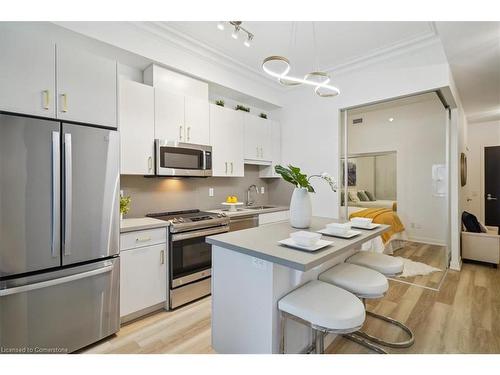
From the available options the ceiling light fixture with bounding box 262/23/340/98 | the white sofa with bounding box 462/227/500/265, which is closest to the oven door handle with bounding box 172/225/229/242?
the ceiling light fixture with bounding box 262/23/340/98

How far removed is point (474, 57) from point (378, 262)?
8.61 feet

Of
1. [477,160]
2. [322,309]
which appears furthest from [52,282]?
[477,160]

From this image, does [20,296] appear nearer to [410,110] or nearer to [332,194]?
[332,194]

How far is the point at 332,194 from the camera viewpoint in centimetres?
375

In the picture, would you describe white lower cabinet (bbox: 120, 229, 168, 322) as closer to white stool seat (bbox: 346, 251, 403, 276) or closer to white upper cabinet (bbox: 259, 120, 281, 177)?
white stool seat (bbox: 346, 251, 403, 276)

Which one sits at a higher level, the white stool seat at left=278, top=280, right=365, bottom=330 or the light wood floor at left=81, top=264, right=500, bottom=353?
the white stool seat at left=278, top=280, right=365, bottom=330

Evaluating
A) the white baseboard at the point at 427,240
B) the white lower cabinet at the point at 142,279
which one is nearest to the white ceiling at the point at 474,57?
the white baseboard at the point at 427,240

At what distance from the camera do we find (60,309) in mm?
1810

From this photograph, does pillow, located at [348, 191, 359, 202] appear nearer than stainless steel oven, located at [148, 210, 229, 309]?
No

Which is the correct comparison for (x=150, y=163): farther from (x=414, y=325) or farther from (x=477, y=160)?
(x=477, y=160)

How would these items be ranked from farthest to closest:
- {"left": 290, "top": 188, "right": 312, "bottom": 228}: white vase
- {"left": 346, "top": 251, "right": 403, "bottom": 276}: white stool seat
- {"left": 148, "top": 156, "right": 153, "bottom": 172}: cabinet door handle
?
1. {"left": 148, "top": 156, "right": 153, "bottom": 172}: cabinet door handle
2. {"left": 290, "top": 188, "right": 312, "bottom": 228}: white vase
3. {"left": 346, "top": 251, "right": 403, "bottom": 276}: white stool seat

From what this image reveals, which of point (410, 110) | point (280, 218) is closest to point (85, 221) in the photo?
point (280, 218)

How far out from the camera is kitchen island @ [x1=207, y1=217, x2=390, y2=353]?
56.4 inches

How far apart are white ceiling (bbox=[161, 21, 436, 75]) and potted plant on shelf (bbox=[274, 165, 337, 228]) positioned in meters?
1.64
